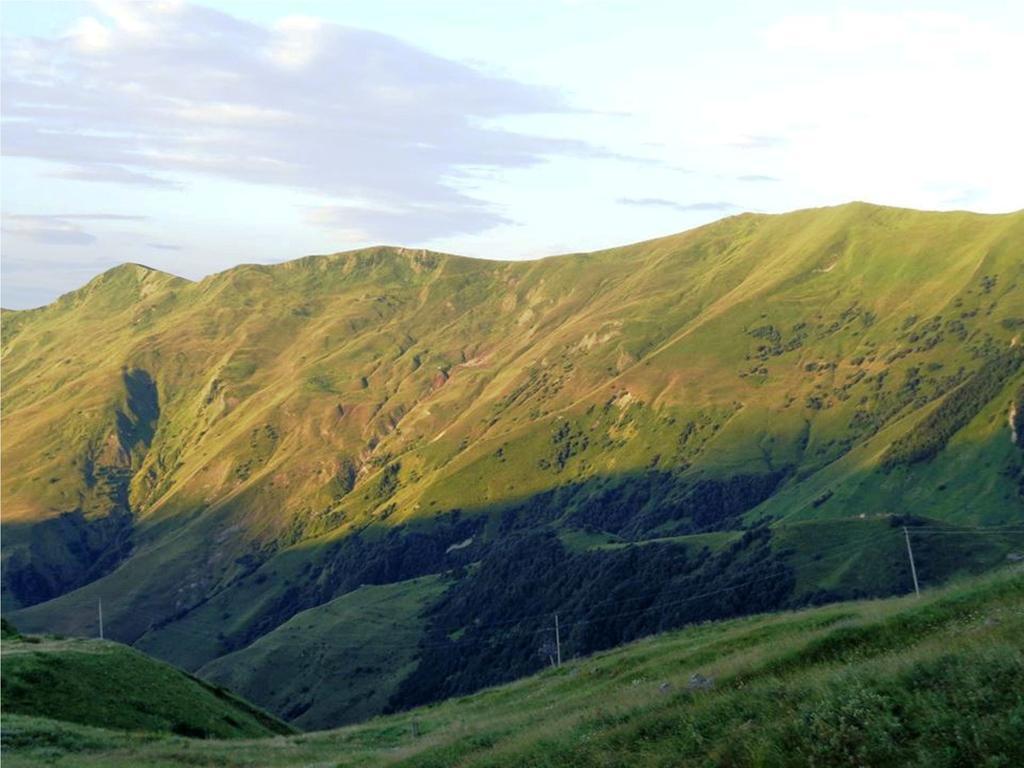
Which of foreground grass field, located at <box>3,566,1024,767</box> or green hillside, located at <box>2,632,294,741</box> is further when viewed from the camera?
green hillside, located at <box>2,632,294,741</box>

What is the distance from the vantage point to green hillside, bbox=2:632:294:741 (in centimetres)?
6153

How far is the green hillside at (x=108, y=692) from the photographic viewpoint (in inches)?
2422

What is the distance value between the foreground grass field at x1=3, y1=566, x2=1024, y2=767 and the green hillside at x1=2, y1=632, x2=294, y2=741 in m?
10.7

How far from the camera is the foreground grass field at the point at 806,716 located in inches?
933

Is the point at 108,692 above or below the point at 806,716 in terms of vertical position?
below

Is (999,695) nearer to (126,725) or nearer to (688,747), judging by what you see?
(688,747)

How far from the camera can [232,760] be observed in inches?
1881

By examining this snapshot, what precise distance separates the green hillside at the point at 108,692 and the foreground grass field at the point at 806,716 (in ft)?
35.2

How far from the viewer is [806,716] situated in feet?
84.8

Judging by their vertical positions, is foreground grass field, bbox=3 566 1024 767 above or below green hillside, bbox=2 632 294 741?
above

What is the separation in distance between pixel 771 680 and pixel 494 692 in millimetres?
45595

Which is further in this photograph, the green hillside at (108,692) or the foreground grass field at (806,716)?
the green hillside at (108,692)

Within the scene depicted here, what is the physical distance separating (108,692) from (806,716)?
50.4 meters

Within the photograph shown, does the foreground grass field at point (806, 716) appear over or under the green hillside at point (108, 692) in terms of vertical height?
over
